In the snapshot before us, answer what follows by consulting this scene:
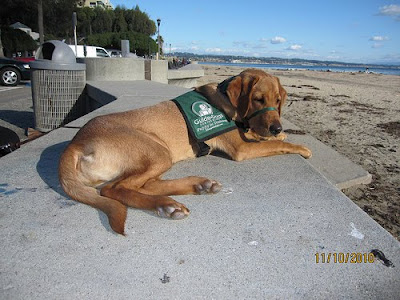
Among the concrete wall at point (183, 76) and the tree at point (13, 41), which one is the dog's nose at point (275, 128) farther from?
the tree at point (13, 41)

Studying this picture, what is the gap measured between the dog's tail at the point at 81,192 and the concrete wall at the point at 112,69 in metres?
7.48

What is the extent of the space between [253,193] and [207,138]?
88 cm

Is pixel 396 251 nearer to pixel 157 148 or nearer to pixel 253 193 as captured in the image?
pixel 253 193

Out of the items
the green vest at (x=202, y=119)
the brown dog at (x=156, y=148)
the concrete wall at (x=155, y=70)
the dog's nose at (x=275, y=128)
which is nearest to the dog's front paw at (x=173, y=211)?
the brown dog at (x=156, y=148)

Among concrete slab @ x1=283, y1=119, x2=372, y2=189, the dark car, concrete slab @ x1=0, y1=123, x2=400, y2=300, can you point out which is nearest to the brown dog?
concrete slab @ x1=0, y1=123, x2=400, y2=300

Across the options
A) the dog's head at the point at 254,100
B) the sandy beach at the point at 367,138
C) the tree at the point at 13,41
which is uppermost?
the tree at the point at 13,41

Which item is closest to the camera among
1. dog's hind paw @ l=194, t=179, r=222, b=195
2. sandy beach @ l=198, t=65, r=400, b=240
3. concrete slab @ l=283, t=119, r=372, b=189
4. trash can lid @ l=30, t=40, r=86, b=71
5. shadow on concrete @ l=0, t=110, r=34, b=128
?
dog's hind paw @ l=194, t=179, r=222, b=195

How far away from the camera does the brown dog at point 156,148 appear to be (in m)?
2.29

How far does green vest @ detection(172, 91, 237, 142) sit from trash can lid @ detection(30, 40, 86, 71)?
4.07 m

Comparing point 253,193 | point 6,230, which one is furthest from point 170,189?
point 6,230

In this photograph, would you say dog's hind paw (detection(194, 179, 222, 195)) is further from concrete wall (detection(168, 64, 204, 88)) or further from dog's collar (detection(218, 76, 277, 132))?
concrete wall (detection(168, 64, 204, 88))

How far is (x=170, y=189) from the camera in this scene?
2.53m

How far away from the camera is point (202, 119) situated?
3.27 m

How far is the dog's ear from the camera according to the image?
332cm
